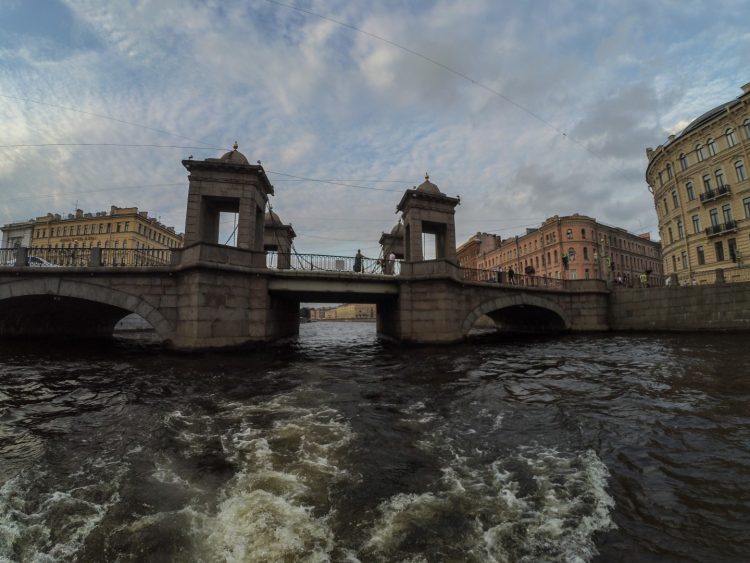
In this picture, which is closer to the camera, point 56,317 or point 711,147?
point 56,317

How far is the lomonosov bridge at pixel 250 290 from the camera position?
14852 mm

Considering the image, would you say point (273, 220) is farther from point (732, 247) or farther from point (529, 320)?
point (732, 247)

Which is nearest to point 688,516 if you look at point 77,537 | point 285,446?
point 285,446

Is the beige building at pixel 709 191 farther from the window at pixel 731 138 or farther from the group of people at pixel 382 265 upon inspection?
the group of people at pixel 382 265

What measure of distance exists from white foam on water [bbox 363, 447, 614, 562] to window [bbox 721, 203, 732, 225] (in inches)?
1665

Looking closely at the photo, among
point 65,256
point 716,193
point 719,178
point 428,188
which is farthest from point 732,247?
point 65,256

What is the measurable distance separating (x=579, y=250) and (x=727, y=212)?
82.7 feet

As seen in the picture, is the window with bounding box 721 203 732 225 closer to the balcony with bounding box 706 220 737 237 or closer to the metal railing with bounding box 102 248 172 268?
the balcony with bounding box 706 220 737 237

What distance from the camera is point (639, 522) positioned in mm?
3094

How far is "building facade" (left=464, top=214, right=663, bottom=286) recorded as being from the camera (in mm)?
57500

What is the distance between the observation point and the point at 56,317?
20.9 m

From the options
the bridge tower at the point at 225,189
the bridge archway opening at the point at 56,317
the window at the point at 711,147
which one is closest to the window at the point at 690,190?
the window at the point at 711,147

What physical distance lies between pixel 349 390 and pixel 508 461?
4724 mm

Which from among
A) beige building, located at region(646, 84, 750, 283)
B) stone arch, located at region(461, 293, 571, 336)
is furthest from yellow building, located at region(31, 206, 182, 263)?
beige building, located at region(646, 84, 750, 283)
